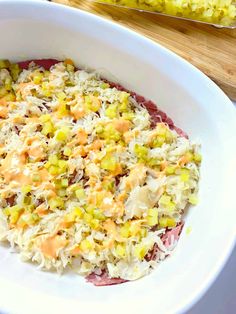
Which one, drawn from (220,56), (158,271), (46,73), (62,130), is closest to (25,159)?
(62,130)

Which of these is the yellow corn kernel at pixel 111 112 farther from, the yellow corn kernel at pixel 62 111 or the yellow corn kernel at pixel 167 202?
the yellow corn kernel at pixel 167 202

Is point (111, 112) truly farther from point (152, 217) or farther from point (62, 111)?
point (152, 217)

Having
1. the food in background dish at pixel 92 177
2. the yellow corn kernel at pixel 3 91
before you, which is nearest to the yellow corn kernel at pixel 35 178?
the food in background dish at pixel 92 177

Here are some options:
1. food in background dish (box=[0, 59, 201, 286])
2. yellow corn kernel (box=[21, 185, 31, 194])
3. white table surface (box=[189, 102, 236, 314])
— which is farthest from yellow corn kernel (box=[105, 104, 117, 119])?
white table surface (box=[189, 102, 236, 314])

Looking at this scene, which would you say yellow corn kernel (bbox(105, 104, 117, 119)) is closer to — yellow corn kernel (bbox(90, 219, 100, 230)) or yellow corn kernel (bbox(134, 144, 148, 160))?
yellow corn kernel (bbox(134, 144, 148, 160))

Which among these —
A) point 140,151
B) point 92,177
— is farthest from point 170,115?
point 92,177

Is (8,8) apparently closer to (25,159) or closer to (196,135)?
(25,159)
